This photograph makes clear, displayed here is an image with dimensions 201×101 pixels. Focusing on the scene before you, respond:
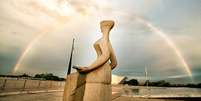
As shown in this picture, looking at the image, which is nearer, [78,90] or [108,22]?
[78,90]

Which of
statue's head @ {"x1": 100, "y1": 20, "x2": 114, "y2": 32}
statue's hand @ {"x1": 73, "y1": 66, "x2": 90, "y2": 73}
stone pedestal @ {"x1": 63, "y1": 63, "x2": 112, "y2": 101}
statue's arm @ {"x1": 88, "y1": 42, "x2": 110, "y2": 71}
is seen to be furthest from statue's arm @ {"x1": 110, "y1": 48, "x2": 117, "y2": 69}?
statue's hand @ {"x1": 73, "y1": 66, "x2": 90, "y2": 73}

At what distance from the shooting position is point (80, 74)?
372 centimetres

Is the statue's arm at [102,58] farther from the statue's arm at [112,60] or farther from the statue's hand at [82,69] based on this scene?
the statue's arm at [112,60]

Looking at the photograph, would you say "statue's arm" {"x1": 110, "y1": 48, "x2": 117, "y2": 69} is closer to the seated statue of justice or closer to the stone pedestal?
the seated statue of justice

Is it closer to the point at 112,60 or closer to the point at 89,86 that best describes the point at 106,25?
the point at 112,60

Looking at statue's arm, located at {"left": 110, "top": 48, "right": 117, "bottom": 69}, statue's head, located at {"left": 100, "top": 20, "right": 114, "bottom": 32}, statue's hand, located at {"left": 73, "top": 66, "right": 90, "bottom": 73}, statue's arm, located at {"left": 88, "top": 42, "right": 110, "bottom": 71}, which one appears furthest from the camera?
statue's head, located at {"left": 100, "top": 20, "right": 114, "bottom": 32}

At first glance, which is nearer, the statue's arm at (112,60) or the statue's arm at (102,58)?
the statue's arm at (102,58)

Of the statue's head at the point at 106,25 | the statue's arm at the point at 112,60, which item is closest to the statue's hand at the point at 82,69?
the statue's arm at the point at 112,60

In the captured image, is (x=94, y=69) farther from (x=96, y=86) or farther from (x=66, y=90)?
(x=66, y=90)

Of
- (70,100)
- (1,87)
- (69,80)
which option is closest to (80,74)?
(69,80)

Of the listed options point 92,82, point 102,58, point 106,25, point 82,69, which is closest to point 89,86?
point 92,82

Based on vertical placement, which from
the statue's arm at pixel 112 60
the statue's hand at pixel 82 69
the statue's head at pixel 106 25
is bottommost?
the statue's hand at pixel 82 69

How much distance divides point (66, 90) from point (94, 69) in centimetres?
79

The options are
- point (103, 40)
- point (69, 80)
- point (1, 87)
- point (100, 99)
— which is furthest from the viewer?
point (1, 87)
